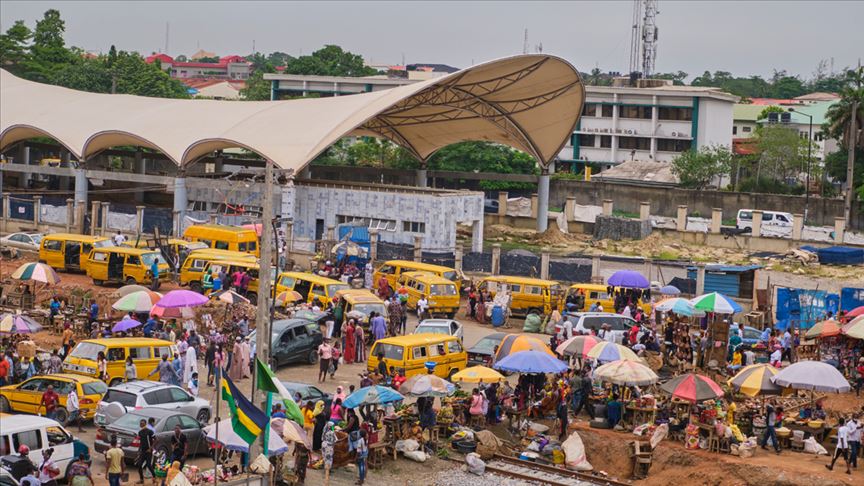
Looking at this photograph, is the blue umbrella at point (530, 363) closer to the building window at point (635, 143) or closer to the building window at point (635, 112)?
the building window at point (635, 112)

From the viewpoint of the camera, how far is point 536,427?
2681 cm

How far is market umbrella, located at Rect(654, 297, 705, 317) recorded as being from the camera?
1308 inches

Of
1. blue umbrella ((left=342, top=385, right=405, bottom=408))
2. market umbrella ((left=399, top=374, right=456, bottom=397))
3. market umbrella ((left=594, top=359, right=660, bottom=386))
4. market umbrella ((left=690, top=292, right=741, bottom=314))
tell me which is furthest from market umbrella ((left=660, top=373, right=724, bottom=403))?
market umbrella ((left=690, top=292, right=741, bottom=314))

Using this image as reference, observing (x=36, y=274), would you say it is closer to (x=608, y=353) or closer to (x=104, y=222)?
(x=104, y=222)

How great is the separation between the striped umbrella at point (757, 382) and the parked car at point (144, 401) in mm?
11163

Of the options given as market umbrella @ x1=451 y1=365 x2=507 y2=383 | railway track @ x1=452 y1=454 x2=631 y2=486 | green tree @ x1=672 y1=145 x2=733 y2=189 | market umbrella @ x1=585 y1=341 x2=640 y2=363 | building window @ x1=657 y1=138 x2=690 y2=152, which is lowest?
railway track @ x1=452 y1=454 x2=631 y2=486

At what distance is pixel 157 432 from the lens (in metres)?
21.8

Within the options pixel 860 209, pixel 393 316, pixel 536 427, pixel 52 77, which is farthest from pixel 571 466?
pixel 52 77

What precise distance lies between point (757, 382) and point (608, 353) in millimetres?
3311

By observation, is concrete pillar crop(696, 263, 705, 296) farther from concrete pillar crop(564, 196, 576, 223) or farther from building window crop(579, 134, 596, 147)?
building window crop(579, 134, 596, 147)

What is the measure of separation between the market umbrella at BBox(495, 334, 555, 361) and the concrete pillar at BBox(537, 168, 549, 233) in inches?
1371

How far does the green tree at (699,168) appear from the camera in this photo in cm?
7856

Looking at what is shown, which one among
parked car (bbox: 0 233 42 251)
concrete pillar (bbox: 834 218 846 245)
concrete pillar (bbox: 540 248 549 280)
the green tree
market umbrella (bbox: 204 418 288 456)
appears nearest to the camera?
market umbrella (bbox: 204 418 288 456)

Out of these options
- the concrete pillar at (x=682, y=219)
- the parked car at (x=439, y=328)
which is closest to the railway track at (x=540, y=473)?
the parked car at (x=439, y=328)
